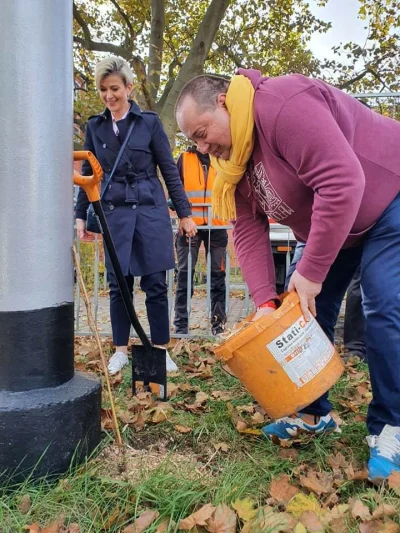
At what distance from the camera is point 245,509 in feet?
5.78

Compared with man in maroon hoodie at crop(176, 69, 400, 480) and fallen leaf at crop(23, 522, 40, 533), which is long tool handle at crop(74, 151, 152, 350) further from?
fallen leaf at crop(23, 522, 40, 533)

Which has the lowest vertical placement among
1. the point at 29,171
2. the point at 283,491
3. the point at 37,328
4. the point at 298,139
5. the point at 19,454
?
the point at 283,491

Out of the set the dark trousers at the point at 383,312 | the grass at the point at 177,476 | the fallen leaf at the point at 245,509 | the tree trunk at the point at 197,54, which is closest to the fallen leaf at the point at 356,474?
the grass at the point at 177,476

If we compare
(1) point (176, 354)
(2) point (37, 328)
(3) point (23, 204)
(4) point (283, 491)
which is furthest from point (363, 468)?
(1) point (176, 354)

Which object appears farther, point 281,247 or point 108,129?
point 281,247

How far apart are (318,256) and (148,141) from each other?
1973 mm

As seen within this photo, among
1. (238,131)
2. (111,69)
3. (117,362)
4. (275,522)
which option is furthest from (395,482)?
(111,69)

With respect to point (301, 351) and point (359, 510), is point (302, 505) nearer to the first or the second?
point (359, 510)

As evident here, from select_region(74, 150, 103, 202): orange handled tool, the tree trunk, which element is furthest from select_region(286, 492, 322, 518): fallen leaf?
the tree trunk

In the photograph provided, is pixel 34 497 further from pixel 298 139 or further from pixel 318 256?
pixel 298 139

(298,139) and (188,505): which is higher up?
(298,139)

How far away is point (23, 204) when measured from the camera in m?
1.97

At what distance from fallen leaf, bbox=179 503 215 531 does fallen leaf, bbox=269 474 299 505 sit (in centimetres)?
30

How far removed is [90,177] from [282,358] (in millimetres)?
1230
